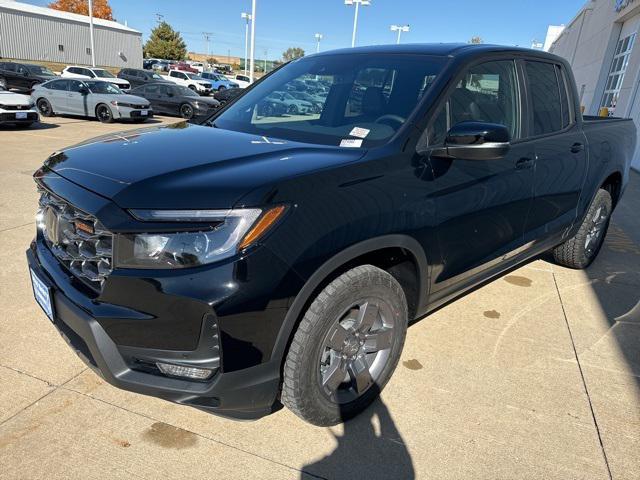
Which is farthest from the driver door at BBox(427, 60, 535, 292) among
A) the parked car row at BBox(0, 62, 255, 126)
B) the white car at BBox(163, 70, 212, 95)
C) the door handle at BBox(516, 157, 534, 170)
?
the white car at BBox(163, 70, 212, 95)

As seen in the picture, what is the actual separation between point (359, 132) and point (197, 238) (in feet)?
3.98

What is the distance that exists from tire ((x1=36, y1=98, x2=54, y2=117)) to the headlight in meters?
17.7

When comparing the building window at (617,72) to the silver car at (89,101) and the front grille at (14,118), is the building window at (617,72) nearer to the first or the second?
the silver car at (89,101)

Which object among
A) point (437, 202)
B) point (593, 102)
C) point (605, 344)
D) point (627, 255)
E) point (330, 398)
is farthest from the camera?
point (593, 102)

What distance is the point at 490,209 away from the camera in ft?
9.57

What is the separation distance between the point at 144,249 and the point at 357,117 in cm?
152

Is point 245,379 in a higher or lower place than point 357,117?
lower

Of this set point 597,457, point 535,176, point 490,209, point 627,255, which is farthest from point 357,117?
point 627,255

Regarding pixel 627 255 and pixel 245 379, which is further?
pixel 627 255

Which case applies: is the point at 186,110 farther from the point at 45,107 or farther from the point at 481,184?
the point at 481,184

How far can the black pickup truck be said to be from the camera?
1839 millimetres

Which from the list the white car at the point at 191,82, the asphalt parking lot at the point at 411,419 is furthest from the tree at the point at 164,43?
the asphalt parking lot at the point at 411,419

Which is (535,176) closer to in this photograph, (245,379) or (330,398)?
(330,398)

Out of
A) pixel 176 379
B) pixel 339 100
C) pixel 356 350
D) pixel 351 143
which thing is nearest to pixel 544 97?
pixel 339 100
